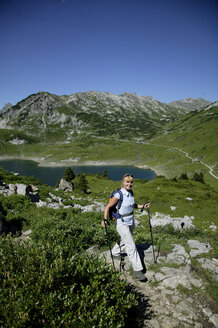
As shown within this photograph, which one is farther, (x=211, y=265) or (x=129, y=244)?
(x=211, y=265)

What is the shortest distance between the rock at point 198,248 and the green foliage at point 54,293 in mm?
6361

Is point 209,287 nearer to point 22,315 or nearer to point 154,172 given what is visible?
point 22,315

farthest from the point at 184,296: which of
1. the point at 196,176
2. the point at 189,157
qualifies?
the point at 189,157

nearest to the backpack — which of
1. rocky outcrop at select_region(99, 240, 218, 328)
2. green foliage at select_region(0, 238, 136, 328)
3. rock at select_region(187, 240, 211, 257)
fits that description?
rocky outcrop at select_region(99, 240, 218, 328)

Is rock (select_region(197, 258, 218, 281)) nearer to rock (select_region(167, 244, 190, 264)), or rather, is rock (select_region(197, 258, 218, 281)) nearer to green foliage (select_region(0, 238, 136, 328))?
rock (select_region(167, 244, 190, 264))

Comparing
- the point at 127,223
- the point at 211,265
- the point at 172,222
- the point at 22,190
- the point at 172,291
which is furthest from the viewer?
the point at 22,190

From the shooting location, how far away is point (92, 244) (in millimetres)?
10719

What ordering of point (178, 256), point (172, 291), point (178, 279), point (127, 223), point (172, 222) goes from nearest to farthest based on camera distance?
1. point (172, 291)
2. point (178, 279)
3. point (127, 223)
4. point (178, 256)
5. point (172, 222)

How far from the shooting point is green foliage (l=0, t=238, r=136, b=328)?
371 centimetres

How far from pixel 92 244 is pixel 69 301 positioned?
6882 mm

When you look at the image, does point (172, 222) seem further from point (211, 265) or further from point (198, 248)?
point (211, 265)

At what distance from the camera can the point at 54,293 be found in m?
4.06

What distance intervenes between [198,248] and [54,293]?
364 inches

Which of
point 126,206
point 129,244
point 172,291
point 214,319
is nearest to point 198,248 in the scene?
point 172,291
